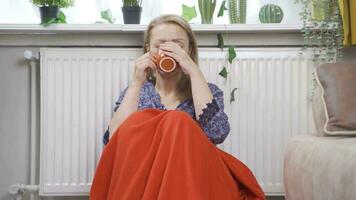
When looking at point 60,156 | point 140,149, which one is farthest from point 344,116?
point 60,156

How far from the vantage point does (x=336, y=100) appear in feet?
4.61

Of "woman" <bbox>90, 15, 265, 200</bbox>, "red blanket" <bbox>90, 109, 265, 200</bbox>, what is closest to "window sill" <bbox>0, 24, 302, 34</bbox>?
"woman" <bbox>90, 15, 265, 200</bbox>

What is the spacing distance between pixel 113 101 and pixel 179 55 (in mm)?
458

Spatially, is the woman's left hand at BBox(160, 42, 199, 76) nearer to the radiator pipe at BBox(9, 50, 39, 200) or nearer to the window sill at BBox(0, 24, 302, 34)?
the window sill at BBox(0, 24, 302, 34)

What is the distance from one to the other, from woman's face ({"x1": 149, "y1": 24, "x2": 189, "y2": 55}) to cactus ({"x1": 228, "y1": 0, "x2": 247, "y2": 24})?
0.36m

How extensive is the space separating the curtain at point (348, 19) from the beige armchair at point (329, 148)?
289 millimetres

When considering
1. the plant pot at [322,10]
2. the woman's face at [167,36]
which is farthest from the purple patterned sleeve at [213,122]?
the plant pot at [322,10]

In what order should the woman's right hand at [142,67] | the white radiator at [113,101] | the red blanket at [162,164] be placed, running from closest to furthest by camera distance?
the red blanket at [162,164]
the woman's right hand at [142,67]
the white radiator at [113,101]

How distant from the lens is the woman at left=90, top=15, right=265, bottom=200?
1.07m

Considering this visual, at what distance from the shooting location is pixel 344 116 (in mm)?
1369

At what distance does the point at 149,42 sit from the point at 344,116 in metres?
0.67

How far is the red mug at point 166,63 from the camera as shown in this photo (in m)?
1.45

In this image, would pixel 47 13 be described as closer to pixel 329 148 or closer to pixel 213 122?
pixel 213 122

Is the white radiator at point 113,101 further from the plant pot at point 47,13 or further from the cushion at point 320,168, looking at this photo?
the cushion at point 320,168
